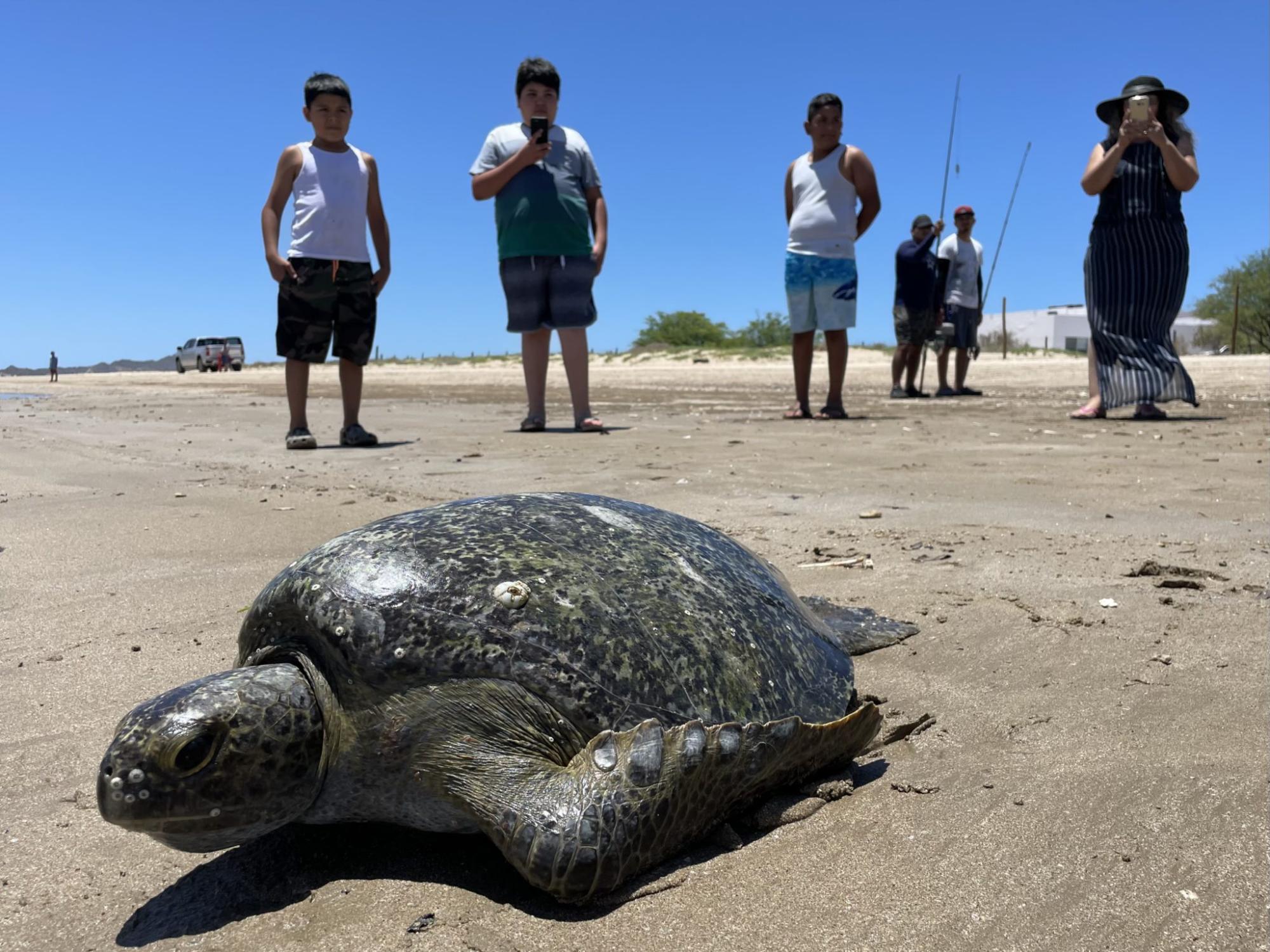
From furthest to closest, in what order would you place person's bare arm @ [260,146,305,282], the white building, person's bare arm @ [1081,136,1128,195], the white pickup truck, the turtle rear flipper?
the white building → the white pickup truck → person's bare arm @ [1081,136,1128,195] → person's bare arm @ [260,146,305,282] → the turtle rear flipper

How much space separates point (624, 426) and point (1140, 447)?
13.7 feet

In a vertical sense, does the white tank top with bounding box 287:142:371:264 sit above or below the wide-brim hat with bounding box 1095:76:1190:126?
below

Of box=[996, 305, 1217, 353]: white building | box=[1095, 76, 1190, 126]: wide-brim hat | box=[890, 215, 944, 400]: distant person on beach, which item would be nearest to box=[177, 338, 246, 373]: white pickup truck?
box=[890, 215, 944, 400]: distant person on beach

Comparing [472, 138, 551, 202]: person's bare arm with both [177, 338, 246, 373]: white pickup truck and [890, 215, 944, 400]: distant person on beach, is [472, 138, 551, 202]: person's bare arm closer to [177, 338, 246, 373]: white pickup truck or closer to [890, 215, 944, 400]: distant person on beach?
[890, 215, 944, 400]: distant person on beach

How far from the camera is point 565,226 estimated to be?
7.64 m

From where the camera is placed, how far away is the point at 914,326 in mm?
12938

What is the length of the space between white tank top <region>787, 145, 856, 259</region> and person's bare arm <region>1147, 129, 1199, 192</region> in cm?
239

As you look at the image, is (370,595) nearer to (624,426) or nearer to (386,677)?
(386,677)

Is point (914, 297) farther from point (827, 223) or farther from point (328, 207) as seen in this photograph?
point (328, 207)

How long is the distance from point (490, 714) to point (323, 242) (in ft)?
19.6

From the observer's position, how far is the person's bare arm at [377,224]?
7.48m

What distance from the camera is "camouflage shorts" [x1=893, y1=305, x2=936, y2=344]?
1291cm

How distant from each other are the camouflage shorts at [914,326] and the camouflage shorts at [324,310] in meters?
7.80

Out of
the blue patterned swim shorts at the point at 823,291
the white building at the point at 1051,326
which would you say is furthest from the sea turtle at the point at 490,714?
the white building at the point at 1051,326
